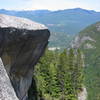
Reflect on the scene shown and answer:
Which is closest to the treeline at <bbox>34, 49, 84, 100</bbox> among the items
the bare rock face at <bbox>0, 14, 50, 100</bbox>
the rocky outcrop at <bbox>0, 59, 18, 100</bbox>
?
the bare rock face at <bbox>0, 14, 50, 100</bbox>

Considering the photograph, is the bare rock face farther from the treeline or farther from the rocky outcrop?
the treeline

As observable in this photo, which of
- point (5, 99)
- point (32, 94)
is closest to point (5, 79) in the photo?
point (5, 99)

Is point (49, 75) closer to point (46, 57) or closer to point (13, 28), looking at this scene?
point (46, 57)

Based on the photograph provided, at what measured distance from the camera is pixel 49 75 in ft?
196

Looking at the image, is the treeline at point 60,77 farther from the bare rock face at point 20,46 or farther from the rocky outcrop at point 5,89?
the rocky outcrop at point 5,89

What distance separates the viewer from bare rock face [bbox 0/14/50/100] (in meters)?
27.4

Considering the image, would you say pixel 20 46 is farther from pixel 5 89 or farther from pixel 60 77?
pixel 60 77

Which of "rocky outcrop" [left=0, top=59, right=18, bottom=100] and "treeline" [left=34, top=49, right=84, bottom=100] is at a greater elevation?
"rocky outcrop" [left=0, top=59, right=18, bottom=100]

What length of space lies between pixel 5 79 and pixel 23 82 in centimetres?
2652

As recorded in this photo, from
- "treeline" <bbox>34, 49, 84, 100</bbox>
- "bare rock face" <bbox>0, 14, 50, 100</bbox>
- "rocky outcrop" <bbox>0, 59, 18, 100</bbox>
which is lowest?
"treeline" <bbox>34, 49, 84, 100</bbox>

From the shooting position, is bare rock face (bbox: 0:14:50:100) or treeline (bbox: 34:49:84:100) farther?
treeline (bbox: 34:49:84:100)

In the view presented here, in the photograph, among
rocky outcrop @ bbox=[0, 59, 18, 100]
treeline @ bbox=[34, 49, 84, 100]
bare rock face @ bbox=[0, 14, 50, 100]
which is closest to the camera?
rocky outcrop @ bbox=[0, 59, 18, 100]

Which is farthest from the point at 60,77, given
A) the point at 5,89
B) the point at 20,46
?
the point at 5,89

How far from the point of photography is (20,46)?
30562 mm
